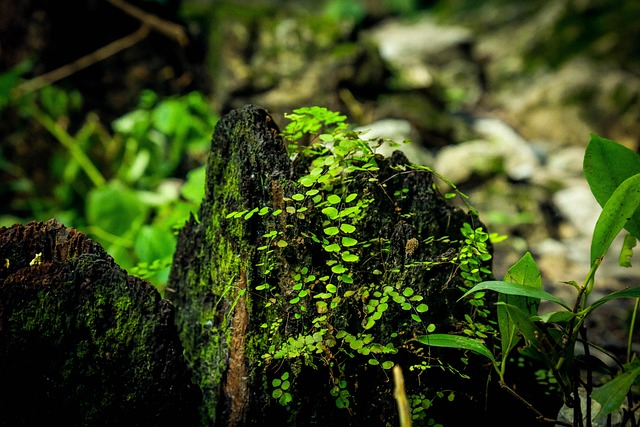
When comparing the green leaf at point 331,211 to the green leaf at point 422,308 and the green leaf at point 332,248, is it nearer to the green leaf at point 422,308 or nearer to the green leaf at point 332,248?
the green leaf at point 332,248

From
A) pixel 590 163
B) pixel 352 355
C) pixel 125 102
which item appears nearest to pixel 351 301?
pixel 352 355

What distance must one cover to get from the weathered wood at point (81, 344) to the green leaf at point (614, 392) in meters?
1.11

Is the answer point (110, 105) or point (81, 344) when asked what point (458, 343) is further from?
point (110, 105)

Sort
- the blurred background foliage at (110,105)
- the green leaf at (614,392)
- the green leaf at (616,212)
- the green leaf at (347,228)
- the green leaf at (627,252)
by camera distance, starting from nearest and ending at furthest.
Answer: the green leaf at (614,392), the green leaf at (616,212), the green leaf at (347,228), the green leaf at (627,252), the blurred background foliage at (110,105)

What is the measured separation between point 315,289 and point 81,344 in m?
0.69

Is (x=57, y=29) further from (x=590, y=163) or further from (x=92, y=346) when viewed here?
(x=590, y=163)

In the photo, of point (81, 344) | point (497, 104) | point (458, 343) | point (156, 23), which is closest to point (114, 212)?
point (81, 344)

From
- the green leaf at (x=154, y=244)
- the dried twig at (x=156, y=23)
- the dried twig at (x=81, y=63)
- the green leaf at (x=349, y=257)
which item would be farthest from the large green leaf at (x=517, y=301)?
the dried twig at (x=156, y=23)

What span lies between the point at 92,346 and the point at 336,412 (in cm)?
73

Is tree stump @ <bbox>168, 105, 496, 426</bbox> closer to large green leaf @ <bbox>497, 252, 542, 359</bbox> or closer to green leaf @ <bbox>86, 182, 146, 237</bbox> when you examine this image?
large green leaf @ <bbox>497, 252, 542, 359</bbox>

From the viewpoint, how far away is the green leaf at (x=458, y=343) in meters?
1.29

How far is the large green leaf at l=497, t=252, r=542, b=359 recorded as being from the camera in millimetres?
1335

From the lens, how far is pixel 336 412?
1.43 meters

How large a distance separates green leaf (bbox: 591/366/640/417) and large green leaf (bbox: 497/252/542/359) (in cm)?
23
